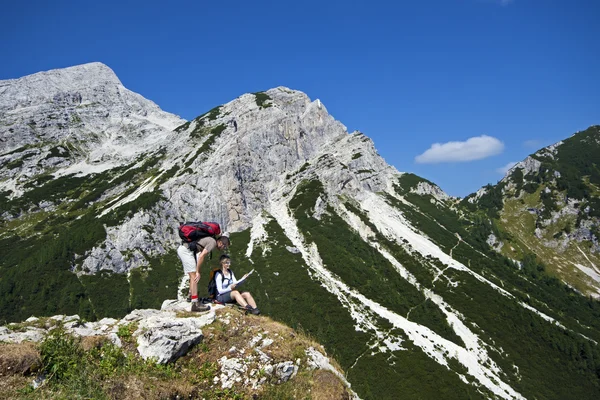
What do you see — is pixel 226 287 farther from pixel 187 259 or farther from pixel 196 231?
pixel 196 231

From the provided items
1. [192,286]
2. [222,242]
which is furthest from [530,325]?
[192,286]

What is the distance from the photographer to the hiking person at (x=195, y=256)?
14.0 metres

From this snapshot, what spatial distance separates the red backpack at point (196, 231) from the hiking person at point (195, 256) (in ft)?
0.57

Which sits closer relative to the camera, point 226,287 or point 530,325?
point 226,287

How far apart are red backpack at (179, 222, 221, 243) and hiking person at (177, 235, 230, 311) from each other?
0.17 meters

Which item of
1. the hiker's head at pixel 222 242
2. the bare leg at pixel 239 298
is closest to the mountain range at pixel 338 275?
the bare leg at pixel 239 298

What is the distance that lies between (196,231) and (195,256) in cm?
103

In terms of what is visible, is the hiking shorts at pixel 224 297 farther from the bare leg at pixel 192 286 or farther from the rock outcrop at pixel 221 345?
the rock outcrop at pixel 221 345

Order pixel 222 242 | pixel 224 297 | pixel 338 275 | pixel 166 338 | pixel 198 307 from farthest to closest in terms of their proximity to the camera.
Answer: pixel 338 275, pixel 224 297, pixel 222 242, pixel 198 307, pixel 166 338

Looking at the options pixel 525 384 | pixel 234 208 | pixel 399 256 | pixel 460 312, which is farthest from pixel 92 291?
pixel 525 384

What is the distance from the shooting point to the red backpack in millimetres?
14234

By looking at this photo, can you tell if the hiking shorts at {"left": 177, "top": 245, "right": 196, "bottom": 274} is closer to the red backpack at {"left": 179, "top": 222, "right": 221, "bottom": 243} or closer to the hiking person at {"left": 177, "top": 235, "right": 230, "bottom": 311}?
the hiking person at {"left": 177, "top": 235, "right": 230, "bottom": 311}

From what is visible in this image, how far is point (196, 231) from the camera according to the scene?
1436 cm

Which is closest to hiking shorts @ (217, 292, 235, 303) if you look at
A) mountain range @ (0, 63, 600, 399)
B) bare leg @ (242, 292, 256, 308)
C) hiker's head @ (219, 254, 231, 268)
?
bare leg @ (242, 292, 256, 308)
